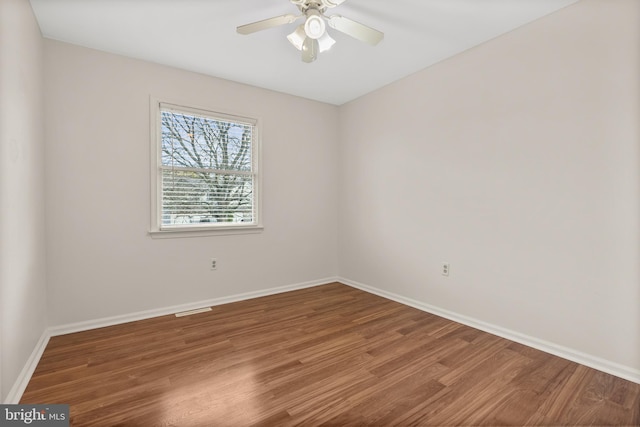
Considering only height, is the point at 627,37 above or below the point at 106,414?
above

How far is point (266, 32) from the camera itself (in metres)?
2.48

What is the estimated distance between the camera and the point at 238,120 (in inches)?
137

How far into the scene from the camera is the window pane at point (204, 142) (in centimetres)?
308

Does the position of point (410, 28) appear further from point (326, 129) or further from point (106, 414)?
point (106, 414)

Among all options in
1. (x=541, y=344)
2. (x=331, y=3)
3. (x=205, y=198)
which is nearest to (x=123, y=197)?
(x=205, y=198)

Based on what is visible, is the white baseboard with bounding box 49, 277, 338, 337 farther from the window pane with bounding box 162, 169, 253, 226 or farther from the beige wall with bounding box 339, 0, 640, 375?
the beige wall with bounding box 339, 0, 640, 375

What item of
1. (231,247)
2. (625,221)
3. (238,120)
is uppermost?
→ (238,120)

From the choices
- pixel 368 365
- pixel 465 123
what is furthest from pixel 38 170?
pixel 465 123

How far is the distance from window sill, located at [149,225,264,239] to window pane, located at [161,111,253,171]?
2.27 feet

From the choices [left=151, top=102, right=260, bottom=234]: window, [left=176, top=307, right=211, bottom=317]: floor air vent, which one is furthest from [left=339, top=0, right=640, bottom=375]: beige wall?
[left=176, top=307, right=211, bottom=317]: floor air vent

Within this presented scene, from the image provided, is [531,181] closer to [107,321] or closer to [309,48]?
[309,48]

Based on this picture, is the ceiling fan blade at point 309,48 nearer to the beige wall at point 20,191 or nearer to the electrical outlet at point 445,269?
the beige wall at point 20,191

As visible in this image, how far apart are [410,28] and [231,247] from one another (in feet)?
9.21

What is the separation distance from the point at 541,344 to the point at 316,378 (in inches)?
70.2
